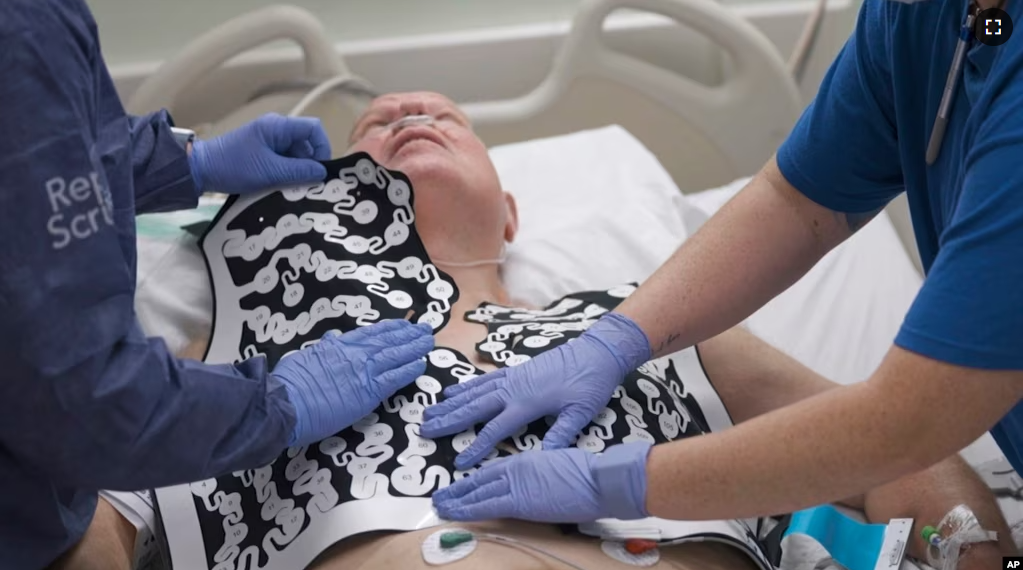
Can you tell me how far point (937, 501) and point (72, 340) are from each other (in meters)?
1.28

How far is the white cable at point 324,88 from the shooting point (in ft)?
7.99

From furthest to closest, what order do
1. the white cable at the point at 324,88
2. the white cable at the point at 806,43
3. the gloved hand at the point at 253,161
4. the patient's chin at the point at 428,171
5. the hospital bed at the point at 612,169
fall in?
the white cable at the point at 806,43, the white cable at the point at 324,88, the hospital bed at the point at 612,169, the patient's chin at the point at 428,171, the gloved hand at the point at 253,161

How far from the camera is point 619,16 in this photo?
2.92 meters

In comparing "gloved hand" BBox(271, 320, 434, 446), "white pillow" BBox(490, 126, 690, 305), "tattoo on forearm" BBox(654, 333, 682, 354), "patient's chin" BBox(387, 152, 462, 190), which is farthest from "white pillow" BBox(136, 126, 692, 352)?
"tattoo on forearm" BBox(654, 333, 682, 354)

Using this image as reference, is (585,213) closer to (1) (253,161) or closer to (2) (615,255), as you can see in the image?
(2) (615,255)

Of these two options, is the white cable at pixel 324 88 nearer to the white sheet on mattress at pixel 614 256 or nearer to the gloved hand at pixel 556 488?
the white sheet on mattress at pixel 614 256

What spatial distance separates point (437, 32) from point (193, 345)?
1354mm

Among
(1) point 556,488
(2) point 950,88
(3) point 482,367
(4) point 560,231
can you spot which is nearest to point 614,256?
(4) point 560,231

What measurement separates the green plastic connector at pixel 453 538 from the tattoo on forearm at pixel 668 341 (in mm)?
459

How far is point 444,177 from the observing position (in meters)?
1.98

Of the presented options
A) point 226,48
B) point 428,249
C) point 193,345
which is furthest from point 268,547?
point 226,48

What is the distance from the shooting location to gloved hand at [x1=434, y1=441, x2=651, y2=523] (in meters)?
1.28

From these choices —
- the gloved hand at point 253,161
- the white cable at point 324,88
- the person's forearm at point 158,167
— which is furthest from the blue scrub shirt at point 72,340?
the white cable at point 324,88

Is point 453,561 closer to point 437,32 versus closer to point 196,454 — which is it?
point 196,454
